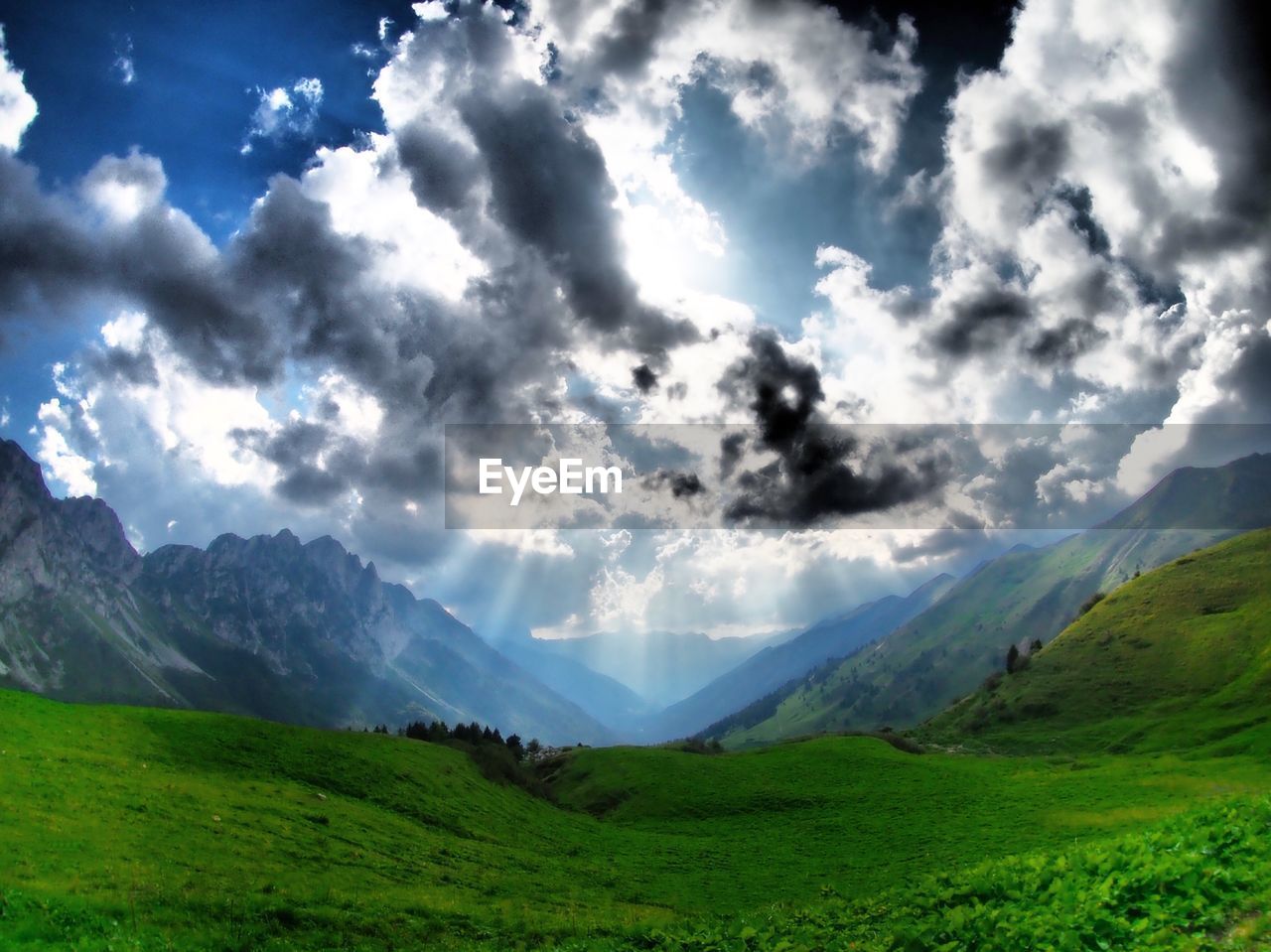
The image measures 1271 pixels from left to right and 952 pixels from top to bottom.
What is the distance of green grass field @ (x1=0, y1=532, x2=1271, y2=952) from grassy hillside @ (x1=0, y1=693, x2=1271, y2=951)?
22 centimetres

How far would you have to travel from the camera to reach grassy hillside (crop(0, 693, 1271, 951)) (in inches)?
1093

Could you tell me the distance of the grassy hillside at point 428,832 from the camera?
91.0ft

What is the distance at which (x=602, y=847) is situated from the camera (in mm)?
66938

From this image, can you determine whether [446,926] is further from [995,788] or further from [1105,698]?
[1105,698]

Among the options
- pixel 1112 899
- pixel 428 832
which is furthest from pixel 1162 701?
pixel 1112 899

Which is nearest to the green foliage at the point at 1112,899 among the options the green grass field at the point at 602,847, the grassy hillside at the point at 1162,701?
the green grass field at the point at 602,847

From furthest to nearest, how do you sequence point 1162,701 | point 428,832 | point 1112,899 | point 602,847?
point 1162,701, point 602,847, point 428,832, point 1112,899

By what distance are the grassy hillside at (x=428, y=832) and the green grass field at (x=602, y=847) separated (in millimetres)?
223

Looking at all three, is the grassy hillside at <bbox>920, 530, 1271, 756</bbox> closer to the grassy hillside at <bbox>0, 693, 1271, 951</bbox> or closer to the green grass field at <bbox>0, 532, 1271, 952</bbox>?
the green grass field at <bbox>0, 532, 1271, 952</bbox>

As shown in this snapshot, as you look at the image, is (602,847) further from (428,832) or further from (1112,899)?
(1112,899)

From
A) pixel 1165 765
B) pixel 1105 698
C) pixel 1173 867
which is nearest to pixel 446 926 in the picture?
pixel 1173 867

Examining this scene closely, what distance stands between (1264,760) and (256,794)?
404 ft

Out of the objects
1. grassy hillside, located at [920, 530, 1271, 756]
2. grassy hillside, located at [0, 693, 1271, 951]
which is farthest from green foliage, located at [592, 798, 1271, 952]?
grassy hillside, located at [920, 530, 1271, 756]

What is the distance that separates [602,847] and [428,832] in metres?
19.1
